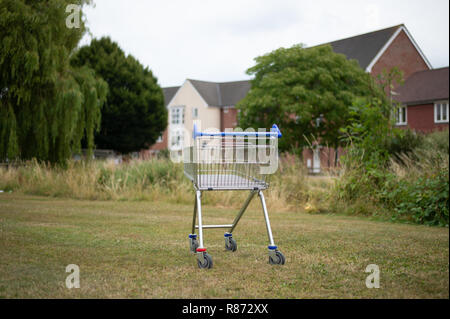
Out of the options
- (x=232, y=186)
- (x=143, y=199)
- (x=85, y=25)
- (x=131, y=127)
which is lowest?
(x=143, y=199)

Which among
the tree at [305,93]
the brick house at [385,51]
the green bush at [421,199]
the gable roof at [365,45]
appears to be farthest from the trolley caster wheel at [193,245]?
the gable roof at [365,45]

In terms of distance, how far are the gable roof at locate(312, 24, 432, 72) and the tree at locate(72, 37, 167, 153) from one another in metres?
17.7

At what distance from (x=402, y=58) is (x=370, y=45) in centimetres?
315

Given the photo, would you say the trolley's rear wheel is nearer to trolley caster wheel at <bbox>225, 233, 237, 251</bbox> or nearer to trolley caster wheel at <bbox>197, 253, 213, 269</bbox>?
trolley caster wheel at <bbox>225, 233, 237, 251</bbox>

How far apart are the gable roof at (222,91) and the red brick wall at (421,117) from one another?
61.9 feet

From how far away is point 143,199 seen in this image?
1273cm

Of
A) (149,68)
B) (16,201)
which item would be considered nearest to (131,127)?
(149,68)

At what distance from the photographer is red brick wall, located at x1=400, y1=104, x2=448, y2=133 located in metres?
34.1

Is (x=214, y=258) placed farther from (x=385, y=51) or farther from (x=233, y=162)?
(x=385, y=51)

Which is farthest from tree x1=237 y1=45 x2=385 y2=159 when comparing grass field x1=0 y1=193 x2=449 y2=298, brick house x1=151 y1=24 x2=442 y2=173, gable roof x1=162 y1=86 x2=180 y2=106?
gable roof x1=162 y1=86 x2=180 y2=106

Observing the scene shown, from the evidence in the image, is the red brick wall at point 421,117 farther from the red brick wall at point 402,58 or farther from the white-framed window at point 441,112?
the red brick wall at point 402,58

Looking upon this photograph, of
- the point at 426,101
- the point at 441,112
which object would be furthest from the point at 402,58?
the point at 441,112

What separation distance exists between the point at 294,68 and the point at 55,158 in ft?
52.1
